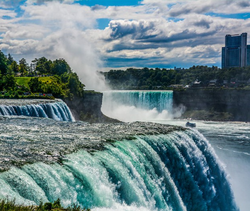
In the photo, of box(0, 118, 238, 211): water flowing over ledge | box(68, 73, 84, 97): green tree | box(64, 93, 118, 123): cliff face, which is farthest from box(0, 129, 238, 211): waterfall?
box(68, 73, 84, 97): green tree

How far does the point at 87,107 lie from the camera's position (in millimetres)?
57625

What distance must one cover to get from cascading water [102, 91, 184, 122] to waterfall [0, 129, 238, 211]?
188 ft

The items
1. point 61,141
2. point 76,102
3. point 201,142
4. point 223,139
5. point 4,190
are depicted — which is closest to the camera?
point 4,190

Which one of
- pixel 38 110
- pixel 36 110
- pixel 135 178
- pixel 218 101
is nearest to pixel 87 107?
pixel 38 110

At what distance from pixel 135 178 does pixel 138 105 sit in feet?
224

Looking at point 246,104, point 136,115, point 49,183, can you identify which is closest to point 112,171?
point 49,183

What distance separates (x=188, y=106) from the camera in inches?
3369

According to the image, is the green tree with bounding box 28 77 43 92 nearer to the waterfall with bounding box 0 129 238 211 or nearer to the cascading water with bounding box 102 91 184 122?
the cascading water with bounding box 102 91 184 122

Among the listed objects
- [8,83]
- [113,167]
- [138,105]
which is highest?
[8,83]

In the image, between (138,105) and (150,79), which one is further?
(150,79)

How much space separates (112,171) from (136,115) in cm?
6627

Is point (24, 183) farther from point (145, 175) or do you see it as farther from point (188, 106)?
point (188, 106)

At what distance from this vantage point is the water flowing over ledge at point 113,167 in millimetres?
11602

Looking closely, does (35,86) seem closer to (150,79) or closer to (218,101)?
(218,101)
